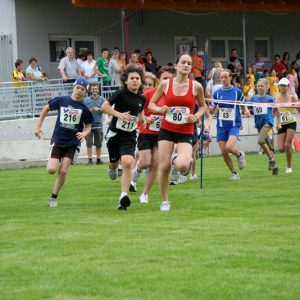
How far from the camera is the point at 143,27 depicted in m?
33.6

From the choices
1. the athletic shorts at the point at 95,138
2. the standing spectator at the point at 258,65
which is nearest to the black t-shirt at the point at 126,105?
the athletic shorts at the point at 95,138

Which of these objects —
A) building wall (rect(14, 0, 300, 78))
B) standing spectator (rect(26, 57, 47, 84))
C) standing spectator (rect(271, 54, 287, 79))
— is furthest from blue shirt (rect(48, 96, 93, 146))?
standing spectator (rect(271, 54, 287, 79))

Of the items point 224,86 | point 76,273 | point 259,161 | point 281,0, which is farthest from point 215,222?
point 281,0

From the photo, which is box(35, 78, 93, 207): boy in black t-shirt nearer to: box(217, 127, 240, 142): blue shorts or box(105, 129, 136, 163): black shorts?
box(105, 129, 136, 163): black shorts

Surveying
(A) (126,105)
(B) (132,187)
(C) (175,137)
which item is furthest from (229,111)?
(C) (175,137)

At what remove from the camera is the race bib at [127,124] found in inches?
522

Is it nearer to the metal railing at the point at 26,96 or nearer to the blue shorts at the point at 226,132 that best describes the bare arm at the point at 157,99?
the blue shorts at the point at 226,132

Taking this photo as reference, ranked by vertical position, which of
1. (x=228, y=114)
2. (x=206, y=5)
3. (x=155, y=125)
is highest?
(x=206, y=5)

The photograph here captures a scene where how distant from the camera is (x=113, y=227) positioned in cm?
1123

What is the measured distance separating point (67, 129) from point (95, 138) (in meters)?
12.1

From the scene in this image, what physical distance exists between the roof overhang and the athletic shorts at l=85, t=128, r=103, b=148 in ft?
16.1

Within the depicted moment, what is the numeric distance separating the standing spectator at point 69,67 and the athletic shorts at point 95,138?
1.93 meters

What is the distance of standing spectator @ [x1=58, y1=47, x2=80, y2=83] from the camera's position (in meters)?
27.0

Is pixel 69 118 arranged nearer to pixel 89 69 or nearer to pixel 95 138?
pixel 95 138
